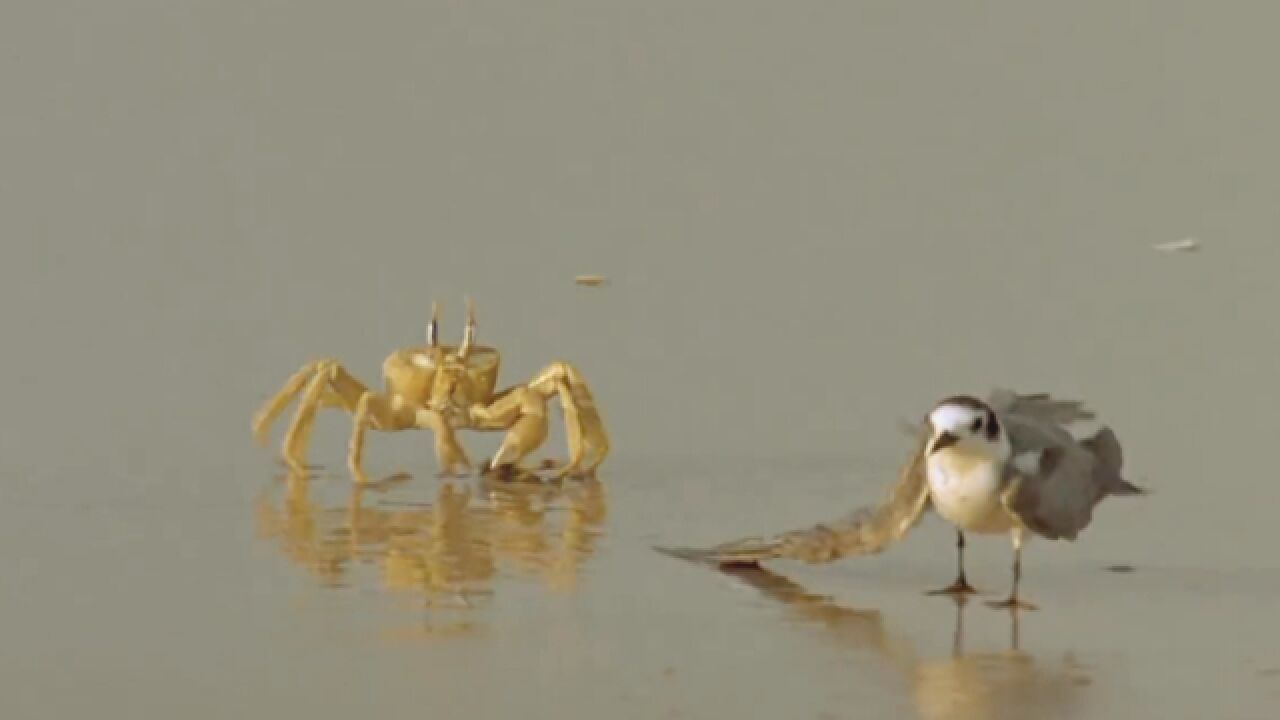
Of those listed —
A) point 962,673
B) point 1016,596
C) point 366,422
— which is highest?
point 366,422

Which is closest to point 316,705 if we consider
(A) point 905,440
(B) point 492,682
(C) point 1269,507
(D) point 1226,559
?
(B) point 492,682

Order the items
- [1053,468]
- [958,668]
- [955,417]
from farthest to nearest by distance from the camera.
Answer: [1053,468] < [955,417] < [958,668]

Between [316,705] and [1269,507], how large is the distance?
8177 mm

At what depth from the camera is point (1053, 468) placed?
15.4 metres

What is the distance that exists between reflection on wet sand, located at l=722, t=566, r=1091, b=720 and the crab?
522 cm

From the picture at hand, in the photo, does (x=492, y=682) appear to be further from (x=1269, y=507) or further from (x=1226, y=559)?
(x=1269, y=507)

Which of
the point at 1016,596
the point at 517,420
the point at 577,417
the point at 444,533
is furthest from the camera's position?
the point at 517,420

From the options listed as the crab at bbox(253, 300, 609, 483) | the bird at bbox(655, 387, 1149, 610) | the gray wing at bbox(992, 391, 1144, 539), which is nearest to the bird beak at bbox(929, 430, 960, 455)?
the bird at bbox(655, 387, 1149, 610)

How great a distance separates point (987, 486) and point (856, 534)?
A: 125cm

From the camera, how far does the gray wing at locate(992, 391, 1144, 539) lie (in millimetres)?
15172

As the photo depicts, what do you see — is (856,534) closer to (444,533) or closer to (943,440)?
Answer: (943,440)

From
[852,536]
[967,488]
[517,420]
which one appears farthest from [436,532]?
[967,488]

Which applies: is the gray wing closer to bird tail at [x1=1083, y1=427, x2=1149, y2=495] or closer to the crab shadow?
bird tail at [x1=1083, y1=427, x2=1149, y2=495]

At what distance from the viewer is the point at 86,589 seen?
1588cm
